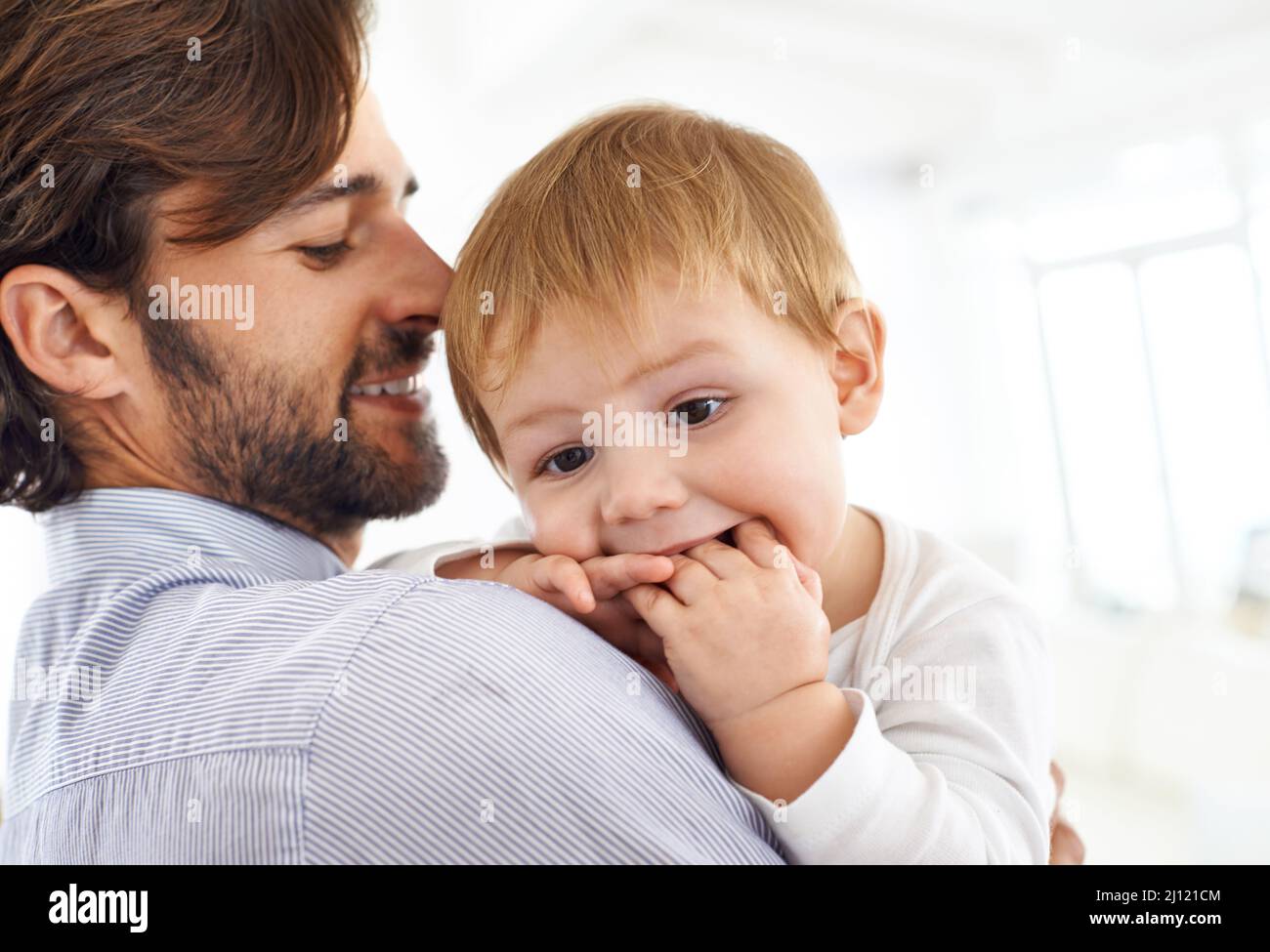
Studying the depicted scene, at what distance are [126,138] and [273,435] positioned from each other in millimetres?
306

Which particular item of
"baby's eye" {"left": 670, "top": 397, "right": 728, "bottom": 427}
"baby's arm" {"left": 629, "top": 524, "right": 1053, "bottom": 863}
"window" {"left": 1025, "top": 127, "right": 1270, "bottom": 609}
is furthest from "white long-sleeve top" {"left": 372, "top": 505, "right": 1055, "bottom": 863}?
"window" {"left": 1025, "top": 127, "right": 1270, "bottom": 609}

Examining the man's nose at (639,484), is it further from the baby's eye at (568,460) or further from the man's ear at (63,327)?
the man's ear at (63,327)

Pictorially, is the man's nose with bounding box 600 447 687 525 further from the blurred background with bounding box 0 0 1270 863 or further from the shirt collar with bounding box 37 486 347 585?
the blurred background with bounding box 0 0 1270 863

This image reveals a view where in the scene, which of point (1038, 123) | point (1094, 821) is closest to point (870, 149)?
point (1038, 123)

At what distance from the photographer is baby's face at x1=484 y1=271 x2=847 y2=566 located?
91cm

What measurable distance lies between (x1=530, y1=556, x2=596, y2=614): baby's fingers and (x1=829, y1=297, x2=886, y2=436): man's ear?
0.31 m

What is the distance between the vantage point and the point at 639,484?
2.93 ft

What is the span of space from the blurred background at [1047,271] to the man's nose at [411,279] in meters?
3.11

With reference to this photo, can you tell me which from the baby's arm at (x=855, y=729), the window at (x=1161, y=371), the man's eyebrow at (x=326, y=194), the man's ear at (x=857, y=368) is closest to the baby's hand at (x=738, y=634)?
the baby's arm at (x=855, y=729)

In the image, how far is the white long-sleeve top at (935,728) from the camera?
2.48 feet

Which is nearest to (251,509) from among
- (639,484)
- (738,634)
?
(639,484)

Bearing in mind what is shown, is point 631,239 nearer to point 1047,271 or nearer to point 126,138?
point 126,138

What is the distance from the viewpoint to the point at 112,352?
1.09 meters
